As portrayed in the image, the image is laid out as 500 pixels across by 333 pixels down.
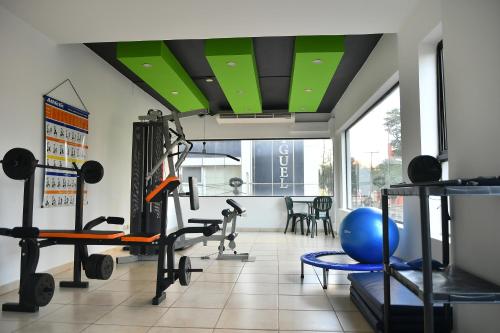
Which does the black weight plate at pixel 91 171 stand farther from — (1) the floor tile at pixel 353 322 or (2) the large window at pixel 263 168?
(2) the large window at pixel 263 168

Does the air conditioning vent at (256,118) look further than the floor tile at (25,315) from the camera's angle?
Yes

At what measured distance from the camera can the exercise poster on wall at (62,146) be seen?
4.16 metres

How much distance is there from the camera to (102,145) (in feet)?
18.0

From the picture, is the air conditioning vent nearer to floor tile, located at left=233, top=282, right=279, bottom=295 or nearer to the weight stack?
the weight stack

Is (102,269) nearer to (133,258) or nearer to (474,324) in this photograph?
(133,258)

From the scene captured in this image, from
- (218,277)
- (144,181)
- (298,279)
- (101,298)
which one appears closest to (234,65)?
(144,181)

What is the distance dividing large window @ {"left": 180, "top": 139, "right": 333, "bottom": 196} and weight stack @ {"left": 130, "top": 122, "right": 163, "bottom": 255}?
4.18m

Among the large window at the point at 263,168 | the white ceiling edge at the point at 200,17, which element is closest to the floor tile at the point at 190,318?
the white ceiling edge at the point at 200,17

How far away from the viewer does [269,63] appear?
18.7ft

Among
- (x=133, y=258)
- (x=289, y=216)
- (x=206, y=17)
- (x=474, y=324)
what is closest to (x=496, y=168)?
(x=474, y=324)

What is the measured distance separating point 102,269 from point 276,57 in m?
3.81

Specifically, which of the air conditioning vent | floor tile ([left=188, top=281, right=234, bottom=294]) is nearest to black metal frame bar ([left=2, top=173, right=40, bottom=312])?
floor tile ([left=188, top=281, right=234, bottom=294])

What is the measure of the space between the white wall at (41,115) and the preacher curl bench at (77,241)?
582 mm

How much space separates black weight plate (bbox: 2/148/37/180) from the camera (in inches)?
116
